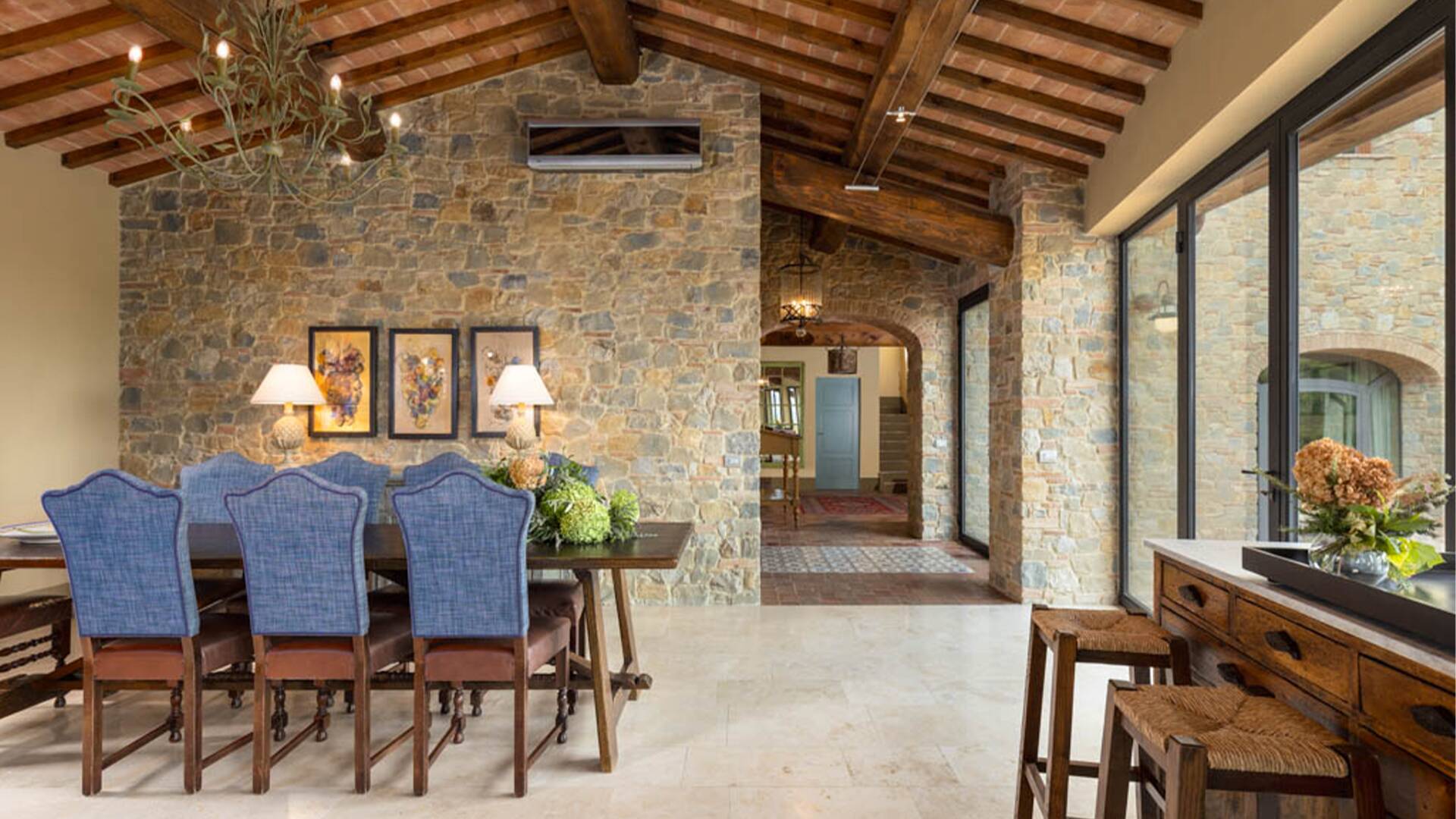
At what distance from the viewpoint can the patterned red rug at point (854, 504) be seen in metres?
11.1

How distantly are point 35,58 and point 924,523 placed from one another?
306 inches

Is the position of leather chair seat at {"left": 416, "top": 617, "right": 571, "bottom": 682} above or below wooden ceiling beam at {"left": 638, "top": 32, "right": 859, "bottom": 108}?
below

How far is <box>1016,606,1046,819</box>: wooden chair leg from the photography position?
7.83 ft

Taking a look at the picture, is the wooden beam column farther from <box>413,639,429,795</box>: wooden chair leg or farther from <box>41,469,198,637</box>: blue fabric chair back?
<box>41,469,198,637</box>: blue fabric chair back

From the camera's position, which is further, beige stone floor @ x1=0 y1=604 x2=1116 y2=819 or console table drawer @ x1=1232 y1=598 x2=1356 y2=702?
beige stone floor @ x1=0 y1=604 x2=1116 y2=819

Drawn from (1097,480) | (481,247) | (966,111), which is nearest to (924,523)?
(1097,480)

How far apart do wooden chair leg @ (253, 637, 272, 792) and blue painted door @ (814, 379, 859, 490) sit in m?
11.4

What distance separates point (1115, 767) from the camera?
1745mm

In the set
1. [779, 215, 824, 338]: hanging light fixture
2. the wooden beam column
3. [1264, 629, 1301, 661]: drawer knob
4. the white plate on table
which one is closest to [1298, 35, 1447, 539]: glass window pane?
[1264, 629, 1301, 661]: drawer knob

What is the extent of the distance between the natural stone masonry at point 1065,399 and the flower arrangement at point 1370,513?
145 inches

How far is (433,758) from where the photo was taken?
2.96 metres

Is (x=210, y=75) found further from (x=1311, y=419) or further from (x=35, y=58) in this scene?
(x=1311, y=419)

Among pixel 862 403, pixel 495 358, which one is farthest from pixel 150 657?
pixel 862 403

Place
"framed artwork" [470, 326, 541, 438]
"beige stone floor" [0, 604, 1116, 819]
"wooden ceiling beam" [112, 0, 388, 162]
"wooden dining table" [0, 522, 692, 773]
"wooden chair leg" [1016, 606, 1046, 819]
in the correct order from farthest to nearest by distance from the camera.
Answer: "framed artwork" [470, 326, 541, 438], "wooden ceiling beam" [112, 0, 388, 162], "wooden dining table" [0, 522, 692, 773], "beige stone floor" [0, 604, 1116, 819], "wooden chair leg" [1016, 606, 1046, 819]
